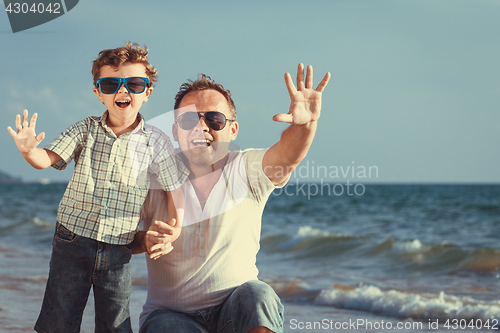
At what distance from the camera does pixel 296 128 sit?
8.12 feet

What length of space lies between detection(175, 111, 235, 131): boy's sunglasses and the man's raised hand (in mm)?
492

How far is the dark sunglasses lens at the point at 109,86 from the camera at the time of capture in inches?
103

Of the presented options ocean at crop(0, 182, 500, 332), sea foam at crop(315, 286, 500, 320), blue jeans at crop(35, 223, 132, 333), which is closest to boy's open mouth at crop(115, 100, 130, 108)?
blue jeans at crop(35, 223, 132, 333)

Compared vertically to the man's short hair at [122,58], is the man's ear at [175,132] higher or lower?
lower

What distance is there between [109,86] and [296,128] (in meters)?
1.06

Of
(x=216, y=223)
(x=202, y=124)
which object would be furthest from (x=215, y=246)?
(x=202, y=124)

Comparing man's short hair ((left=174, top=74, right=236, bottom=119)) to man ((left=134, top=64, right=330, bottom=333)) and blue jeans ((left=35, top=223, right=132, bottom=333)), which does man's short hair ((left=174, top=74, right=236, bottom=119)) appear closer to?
man ((left=134, top=64, right=330, bottom=333))

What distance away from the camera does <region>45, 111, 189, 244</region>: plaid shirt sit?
8.34 feet

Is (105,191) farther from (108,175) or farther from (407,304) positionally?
(407,304)

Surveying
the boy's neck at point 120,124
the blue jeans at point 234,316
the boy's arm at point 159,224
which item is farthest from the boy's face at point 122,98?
the blue jeans at point 234,316

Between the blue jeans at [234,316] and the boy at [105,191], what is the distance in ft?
1.03

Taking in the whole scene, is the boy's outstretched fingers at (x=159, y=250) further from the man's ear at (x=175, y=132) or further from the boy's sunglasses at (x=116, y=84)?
the boy's sunglasses at (x=116, y=84)

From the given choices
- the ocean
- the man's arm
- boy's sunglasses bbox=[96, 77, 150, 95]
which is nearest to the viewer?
→ the man's arm

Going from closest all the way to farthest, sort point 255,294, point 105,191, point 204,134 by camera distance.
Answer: point 255,294
point 105,191
point 204,134
